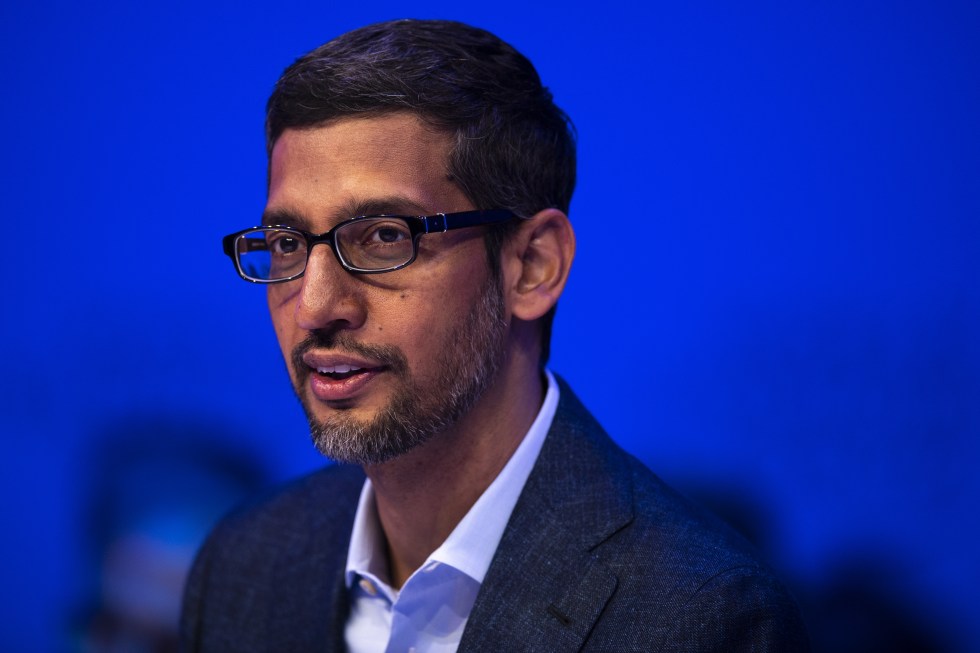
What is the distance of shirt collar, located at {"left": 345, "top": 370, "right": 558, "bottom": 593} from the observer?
188 centimetres

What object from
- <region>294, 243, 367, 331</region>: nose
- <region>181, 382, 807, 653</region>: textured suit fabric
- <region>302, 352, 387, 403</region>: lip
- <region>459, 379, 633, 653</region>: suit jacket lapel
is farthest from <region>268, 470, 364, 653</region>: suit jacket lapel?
<region>294, 243, 367, 331</region>: nose

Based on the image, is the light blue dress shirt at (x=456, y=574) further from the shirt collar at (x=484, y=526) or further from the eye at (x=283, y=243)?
the eye at (x=283, y=243)

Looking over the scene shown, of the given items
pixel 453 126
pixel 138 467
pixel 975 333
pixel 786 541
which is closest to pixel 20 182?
pixel 138 467

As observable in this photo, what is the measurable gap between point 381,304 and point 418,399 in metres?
0.20

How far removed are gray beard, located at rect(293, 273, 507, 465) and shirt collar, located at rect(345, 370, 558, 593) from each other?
6.9 inches

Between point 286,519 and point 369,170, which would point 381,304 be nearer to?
point 369,170

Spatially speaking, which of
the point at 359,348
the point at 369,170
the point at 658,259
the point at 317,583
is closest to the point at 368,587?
the point at 317,583

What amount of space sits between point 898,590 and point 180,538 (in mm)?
1982

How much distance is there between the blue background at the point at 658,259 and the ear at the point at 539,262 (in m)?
0.43

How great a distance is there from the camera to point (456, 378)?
182 centimetres

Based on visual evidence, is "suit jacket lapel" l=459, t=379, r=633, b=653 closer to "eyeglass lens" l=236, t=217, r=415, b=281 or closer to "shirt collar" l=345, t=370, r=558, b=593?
"shirt collar" l=345, t=370, r=558, b=593

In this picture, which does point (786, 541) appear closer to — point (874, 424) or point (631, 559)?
point (874, 424)

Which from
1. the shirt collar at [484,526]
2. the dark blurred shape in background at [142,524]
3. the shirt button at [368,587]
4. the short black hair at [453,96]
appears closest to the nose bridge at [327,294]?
the short black hair at [453,96]

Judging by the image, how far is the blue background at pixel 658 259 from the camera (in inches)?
83.4
